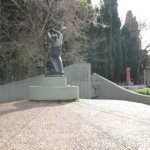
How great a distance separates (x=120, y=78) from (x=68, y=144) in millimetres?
26680

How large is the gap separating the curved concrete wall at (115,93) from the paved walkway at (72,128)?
232 inches

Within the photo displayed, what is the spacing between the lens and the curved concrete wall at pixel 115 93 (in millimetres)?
16972

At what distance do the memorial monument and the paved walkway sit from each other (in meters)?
1.32

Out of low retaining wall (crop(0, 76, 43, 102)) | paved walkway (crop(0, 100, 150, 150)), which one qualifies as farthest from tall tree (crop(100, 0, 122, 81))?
paved walkway (crop(0, 100, 150, 150))

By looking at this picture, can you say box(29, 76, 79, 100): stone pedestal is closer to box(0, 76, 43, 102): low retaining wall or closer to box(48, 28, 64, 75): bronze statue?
box(48, 28, 64, 75): bronze statue

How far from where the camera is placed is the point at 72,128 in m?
8.13

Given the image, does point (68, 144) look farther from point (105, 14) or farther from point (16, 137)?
point (105, 14)

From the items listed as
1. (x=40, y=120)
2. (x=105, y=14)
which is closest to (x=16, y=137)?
(x=40, y=120)

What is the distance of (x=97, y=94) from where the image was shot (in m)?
20.1

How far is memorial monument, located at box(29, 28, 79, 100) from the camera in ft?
42.1

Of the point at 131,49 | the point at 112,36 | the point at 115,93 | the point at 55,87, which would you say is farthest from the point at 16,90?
the point at 131,49

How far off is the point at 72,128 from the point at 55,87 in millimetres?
4996

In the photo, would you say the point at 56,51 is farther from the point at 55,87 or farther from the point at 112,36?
the point at 112,36

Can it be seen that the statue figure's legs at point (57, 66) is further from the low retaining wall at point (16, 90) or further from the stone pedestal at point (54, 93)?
the low retaining wall at point (16, 90)
